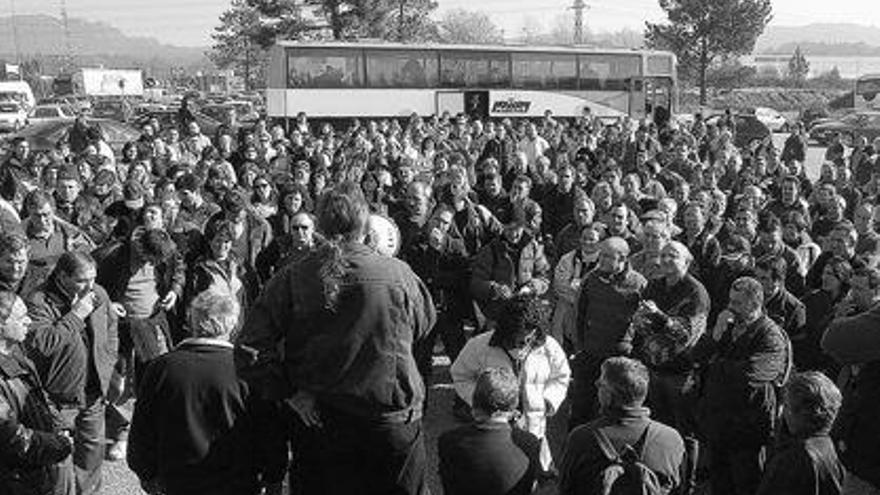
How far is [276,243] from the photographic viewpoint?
8281mm

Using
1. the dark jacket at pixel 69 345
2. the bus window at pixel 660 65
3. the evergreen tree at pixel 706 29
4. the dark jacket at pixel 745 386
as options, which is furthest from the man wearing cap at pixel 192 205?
the evergreen tree at pixel 706 29

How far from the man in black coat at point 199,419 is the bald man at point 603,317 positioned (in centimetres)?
261

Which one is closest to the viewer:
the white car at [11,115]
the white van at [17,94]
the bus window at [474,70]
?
the bus window at [474,70]

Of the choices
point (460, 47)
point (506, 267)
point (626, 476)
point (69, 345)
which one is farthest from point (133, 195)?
point (460, 47)

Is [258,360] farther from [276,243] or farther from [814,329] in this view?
[276,243]

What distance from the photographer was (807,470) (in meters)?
3.88

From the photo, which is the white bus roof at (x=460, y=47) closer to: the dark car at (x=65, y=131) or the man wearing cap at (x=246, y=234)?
the dark car at (x=65, y=131)

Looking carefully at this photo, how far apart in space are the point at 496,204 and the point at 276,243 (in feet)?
9.19

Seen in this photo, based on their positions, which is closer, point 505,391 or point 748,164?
point 505,391

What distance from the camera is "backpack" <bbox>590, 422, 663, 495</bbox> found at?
3715mm

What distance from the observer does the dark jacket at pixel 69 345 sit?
16.3 feet

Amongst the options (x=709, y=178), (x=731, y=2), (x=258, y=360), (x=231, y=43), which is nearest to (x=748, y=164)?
(x=709, y=178)

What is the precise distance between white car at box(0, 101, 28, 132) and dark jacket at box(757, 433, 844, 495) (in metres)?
35.1

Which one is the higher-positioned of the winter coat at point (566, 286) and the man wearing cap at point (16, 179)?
the man wearing cap at point (16, 179)
